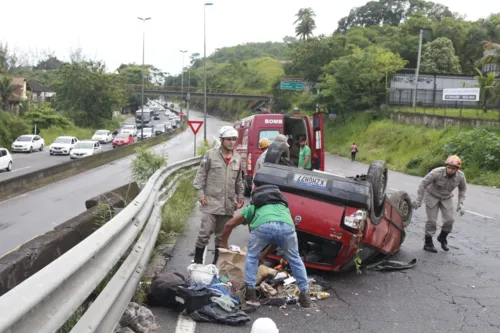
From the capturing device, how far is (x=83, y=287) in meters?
3.15

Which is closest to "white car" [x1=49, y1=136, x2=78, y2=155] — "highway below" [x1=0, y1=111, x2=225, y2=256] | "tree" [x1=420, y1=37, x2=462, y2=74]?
"highway below" [x1=0, y1=111, x2=225, y2=256]

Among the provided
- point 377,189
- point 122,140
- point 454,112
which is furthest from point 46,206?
point 122,140

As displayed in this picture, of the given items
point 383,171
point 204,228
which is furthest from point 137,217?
point 383,171

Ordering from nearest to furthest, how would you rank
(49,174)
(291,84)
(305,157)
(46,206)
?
(305,157) < (46,206) < (49,174) < (291,84)

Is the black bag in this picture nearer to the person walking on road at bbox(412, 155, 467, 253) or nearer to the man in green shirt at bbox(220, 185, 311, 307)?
the man in green shirt at bbox(220, 185, 311, 307)

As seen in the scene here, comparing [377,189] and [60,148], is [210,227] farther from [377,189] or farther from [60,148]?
[60,148]

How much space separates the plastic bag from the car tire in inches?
90.3

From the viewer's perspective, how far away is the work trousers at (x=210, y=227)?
6746mm

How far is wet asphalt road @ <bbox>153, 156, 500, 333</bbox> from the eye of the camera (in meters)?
5.01

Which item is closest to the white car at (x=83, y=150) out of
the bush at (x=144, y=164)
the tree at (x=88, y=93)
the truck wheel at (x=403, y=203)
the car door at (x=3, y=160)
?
the car door at (x=3, y=160)

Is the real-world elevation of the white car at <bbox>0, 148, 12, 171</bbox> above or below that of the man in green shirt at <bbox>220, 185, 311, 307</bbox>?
below

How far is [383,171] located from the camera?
7215mm

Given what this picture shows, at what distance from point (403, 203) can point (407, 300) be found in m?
3.53

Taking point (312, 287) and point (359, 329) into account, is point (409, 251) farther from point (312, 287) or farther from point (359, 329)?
point (359, 329)
